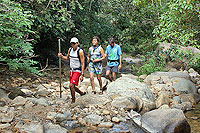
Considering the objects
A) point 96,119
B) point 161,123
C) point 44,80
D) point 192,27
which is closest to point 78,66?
point 96,119

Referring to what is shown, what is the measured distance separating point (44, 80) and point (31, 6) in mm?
3250

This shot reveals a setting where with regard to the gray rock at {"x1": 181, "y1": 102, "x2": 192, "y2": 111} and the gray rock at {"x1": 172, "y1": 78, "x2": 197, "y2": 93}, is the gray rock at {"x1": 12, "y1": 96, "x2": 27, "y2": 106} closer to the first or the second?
the gray rock at {"x1": 181, "y1": 102, "x2": 192, "y2": 111}

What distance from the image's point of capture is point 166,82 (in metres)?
9.29

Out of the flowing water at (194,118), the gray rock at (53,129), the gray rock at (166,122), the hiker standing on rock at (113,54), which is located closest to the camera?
the gray rock at (53,129)

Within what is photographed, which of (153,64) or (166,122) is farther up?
(153,64)

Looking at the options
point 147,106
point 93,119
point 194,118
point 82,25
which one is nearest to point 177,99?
point 194,118

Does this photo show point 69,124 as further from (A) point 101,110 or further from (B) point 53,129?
(A) point 101,110

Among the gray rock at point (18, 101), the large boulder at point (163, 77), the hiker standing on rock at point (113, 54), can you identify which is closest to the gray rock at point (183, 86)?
the large boulder at point (163, 77)

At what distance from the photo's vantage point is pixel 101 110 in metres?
6.04

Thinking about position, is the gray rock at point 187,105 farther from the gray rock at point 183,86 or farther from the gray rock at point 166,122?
the gray rock at point 166,122

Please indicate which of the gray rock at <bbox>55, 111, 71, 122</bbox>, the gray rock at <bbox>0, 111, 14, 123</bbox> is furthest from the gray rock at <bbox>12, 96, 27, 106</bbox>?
the gray rock at <bbox>55, 111, 71, 122</bbox>

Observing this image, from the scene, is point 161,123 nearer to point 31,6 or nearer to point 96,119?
point 96,119

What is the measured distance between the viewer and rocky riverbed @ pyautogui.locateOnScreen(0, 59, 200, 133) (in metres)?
4.83

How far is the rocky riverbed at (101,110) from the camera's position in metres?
4.83
